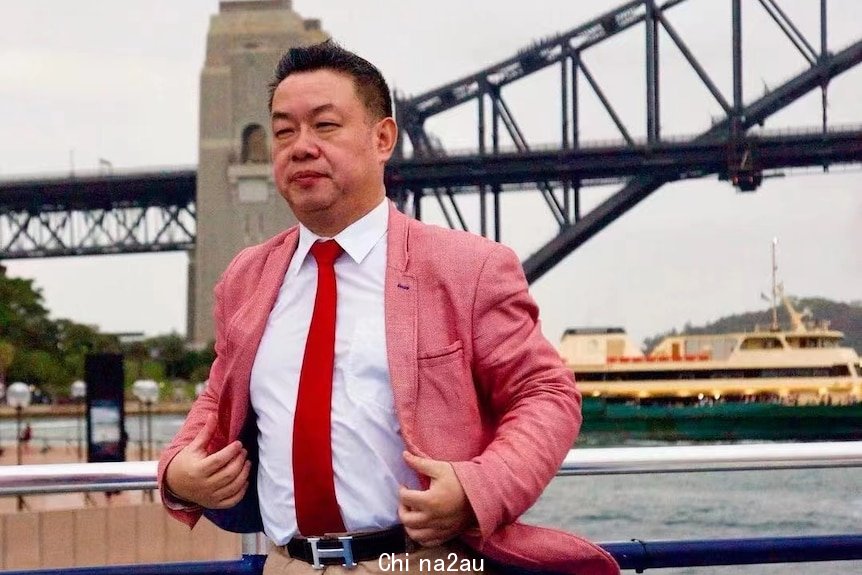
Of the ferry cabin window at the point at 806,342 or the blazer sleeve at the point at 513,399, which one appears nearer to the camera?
the blazer sleeve at the point at 513,399

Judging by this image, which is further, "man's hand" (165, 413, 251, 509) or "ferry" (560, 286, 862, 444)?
"ferry" (560, 286, 862, 444)

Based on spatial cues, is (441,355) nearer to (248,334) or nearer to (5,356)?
(248,334)

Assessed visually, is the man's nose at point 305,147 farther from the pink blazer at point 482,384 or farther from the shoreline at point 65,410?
the shoreline at point 65,410

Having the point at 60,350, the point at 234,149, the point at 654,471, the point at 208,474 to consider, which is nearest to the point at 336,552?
the point at 208,474

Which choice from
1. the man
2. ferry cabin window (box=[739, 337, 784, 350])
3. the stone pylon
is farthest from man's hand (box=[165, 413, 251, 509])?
the stone pylon

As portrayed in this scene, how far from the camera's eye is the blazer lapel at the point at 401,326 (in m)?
1.11

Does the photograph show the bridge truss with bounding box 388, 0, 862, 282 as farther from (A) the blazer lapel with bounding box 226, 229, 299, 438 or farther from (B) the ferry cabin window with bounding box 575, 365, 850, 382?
(A) the blazer lapel with bounding box 226, 229, 299, 438

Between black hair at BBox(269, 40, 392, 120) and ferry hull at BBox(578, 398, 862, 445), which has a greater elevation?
black hair at BBox(269, 40, 392, 120)

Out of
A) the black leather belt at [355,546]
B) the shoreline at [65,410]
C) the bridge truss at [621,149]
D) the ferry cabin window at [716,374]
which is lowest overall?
the shoreline at [65,410]

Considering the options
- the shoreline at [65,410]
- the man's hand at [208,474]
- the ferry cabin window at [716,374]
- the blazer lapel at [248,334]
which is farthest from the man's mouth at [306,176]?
the shoreline at [65,410]

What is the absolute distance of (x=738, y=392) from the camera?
72.8 ft

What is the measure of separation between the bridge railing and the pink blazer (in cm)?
34

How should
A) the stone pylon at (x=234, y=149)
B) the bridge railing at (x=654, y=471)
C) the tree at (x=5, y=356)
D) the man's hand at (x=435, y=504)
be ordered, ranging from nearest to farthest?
the man's hand at (x=435, y=504), the bridge railing at (x=654, y=471), the stone pylon at (x=234, y=149), the tree at (x=5, y=356)

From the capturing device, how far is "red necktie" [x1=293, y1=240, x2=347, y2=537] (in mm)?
1140
